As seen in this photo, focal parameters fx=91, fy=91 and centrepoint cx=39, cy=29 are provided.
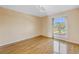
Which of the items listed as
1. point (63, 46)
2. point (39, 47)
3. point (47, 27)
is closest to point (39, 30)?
point (47, 27)

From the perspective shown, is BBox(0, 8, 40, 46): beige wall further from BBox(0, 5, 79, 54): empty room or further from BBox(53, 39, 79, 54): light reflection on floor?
BBox(53, 39, 79, 54): light reflection on floor

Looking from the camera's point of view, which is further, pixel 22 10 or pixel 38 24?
pixel 38 24

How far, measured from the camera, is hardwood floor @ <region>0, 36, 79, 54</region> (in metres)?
1.40

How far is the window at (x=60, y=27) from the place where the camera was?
1584 mm

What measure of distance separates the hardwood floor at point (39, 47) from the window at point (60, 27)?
121 mm

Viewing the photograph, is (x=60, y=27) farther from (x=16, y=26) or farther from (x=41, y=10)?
(x=16, y=26)

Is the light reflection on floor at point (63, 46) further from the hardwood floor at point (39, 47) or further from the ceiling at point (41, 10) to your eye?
the ceiling at point (41, 10)

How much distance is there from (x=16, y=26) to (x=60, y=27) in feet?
2.49

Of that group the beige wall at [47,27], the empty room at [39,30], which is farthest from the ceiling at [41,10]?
the beige wall at [47,27]

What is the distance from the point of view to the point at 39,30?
1653 millimetres
